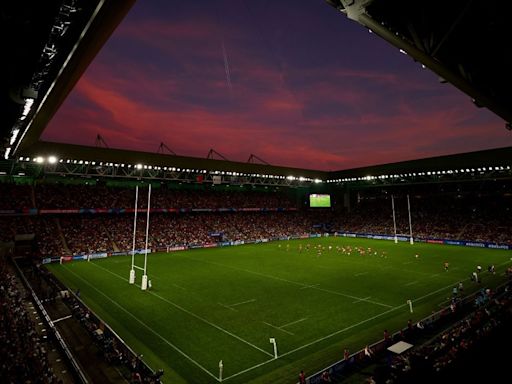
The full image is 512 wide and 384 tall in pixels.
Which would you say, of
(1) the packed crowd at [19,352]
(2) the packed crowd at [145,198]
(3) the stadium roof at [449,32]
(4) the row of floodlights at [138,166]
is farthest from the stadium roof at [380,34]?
(2) the packed crowd at [145,198]

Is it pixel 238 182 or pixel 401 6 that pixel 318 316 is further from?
pixel 238 182

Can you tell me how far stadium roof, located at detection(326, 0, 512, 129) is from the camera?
15.1ft

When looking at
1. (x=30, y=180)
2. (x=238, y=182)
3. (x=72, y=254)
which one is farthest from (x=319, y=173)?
(x=30, y=180)

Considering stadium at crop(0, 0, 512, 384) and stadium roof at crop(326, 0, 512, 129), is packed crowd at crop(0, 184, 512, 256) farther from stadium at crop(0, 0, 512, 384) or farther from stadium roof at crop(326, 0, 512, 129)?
stadium roof at crop(326, 0, 512, 129)

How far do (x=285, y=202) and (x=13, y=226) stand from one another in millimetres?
54224

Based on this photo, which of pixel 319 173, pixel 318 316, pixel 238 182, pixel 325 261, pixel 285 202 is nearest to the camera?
pixel 318 316

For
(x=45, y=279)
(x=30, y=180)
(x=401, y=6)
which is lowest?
(x=45, y=279)

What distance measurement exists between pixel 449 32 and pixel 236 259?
1524 inches

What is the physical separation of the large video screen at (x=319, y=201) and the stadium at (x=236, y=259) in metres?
0.32

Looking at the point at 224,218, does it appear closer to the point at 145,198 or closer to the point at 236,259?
the point at 145,198

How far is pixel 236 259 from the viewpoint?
41.3 meters

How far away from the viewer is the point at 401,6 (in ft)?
16.8

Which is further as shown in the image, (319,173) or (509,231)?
(319,173)

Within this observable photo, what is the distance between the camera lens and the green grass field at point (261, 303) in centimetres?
1506
